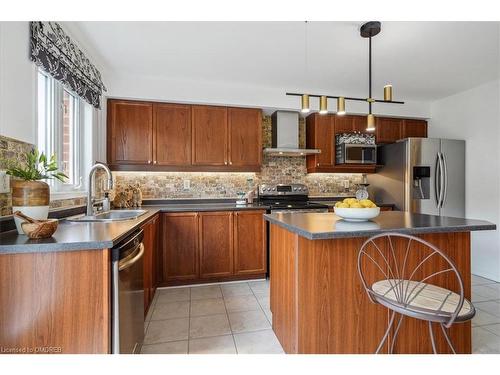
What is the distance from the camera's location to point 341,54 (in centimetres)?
261

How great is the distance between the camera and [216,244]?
3.04 metres

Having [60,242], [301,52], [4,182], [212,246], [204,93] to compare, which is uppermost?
[301,52]

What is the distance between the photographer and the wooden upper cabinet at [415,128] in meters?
4.02

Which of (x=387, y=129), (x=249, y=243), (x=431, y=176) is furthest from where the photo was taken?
(x=387, y=129)

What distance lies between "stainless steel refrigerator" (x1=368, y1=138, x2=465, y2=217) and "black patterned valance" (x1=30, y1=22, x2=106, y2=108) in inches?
149

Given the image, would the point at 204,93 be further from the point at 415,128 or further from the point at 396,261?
the point at 415,128

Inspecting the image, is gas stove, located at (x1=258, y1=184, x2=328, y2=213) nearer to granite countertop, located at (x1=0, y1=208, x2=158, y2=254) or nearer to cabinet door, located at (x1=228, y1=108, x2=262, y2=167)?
cabinet door, located at (x1=228, y1=108, x2=262, y2=167)

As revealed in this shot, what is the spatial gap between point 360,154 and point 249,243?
2099mm

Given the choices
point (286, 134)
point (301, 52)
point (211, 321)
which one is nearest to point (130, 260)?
point (211, 321)

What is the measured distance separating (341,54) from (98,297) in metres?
2.84

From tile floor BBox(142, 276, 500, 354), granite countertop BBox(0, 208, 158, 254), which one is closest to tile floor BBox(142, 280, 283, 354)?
tile floor BBox(142, 276, 500, 354)

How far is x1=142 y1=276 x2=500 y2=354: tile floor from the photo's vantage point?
1.86 meters
